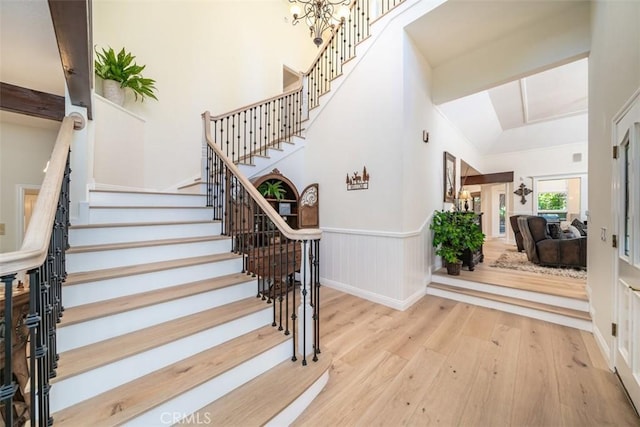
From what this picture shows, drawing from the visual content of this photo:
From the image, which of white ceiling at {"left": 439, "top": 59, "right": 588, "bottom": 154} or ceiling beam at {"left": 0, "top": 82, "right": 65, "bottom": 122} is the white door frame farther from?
ceiling beam at {"left": 0, "top": 82, "right": 65, "bottom": 122}

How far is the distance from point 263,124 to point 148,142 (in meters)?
2.11

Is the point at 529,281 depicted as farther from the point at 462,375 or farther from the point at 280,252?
the point at 280,252

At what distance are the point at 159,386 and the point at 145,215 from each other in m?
1.75

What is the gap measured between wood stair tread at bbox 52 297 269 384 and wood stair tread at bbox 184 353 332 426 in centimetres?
43

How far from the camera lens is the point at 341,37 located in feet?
12.6

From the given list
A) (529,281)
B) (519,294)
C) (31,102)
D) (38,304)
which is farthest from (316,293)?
(31,102)

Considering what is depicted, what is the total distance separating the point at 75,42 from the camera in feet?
5.23

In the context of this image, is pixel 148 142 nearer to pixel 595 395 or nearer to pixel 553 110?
pixel 595 395

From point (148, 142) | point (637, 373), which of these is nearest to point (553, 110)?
point (637, 373)

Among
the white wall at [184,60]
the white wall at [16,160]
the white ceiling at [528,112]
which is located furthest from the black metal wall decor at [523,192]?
the white wall at [16,160]

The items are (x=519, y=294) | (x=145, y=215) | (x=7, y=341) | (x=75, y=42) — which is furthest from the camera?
(x=519, y=294)

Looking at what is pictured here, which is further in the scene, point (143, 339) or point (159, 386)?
point (143, 339)

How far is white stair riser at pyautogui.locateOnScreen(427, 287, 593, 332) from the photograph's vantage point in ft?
8.21

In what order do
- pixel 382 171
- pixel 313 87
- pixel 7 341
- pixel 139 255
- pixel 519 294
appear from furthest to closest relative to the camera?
pixel 313 87
pixel 382 171
pixel 519 294
pixel 139 255
pixel 7 341
